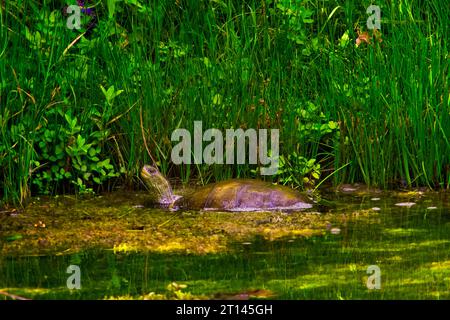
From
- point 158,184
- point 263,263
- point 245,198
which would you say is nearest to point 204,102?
point 158,184

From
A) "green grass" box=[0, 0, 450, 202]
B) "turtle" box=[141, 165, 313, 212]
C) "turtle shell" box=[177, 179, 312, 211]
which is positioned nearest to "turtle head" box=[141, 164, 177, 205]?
"turtle" box=[141, 165, 313, 212]

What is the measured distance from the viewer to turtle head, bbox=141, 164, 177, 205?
642 centimetres

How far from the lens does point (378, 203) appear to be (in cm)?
636

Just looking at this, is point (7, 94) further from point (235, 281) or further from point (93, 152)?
point (235, 281)

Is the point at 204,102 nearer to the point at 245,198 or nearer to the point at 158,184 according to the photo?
the point at 158,184

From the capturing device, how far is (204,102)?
22.9 ft

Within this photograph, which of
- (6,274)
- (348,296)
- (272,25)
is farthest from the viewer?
(272,25)

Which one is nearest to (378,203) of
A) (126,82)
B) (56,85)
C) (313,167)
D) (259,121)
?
(313,167)

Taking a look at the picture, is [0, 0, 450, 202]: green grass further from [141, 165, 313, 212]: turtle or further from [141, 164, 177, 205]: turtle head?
[141, 165, 313, 212]: turtle

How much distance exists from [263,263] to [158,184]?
1.74 meters

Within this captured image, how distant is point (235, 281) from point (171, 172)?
266cm

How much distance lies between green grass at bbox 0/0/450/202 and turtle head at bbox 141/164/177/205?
35 centimetres

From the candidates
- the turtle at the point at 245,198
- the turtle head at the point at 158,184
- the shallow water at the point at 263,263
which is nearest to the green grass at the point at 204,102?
the turtle head at the point at 158,184

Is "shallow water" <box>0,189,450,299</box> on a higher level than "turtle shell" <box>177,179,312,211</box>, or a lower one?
lower
